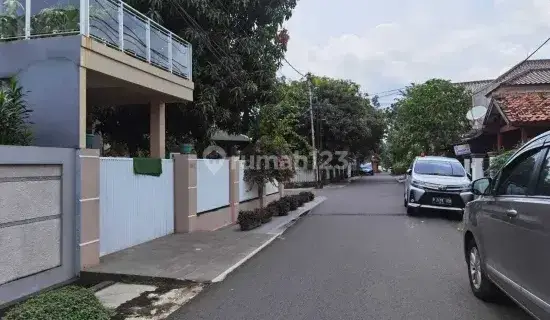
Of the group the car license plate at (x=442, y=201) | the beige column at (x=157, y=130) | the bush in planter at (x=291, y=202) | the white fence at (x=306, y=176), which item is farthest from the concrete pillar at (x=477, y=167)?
the white fence at (x=306, y=176)

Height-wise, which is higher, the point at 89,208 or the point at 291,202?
the point at 89,208

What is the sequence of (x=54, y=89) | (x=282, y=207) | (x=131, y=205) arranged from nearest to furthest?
(x=54, y=89) → (x=131, y=205) → (x=282, y=207)

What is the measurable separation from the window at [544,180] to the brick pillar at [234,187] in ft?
34.7

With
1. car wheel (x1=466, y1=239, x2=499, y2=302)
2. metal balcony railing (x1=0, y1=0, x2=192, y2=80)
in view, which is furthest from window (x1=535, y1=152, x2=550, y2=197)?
metal balcony railing (x1=0, y1=0, x2=192, y2=80)

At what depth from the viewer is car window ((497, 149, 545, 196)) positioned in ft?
14.2

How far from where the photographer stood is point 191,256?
27.5 ft

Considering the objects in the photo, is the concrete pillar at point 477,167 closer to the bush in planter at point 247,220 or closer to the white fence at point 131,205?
the bush in planter at point 247,220

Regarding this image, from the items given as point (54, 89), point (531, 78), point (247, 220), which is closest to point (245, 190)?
point (247, 220)

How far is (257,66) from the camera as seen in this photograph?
15.1 metres

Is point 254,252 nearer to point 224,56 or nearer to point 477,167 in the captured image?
point 224,56

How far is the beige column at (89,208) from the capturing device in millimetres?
7156

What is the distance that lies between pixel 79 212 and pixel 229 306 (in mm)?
2929

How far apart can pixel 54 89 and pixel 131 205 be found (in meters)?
2.61

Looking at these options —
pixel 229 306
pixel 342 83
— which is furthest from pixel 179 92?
pixel 342 83
